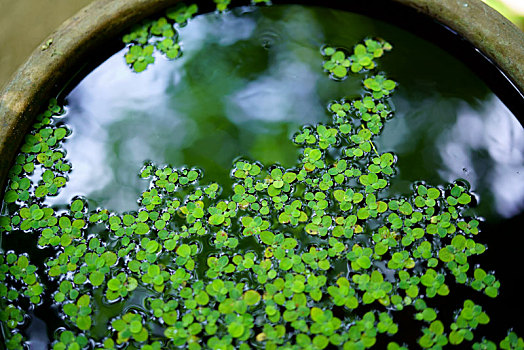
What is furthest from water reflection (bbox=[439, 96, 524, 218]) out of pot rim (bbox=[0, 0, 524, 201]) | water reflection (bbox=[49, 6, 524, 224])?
pot rim (bbox=[0, 0, 524, 201])

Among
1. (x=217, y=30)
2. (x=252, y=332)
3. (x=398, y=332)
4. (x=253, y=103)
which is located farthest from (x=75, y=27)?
(x=398, y=332)

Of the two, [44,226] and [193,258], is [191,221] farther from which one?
[44,226]

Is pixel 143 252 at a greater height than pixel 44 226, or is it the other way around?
pixel 143 252

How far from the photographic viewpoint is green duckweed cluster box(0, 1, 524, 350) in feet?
4.78

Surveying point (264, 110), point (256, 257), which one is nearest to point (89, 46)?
point (264, 110)

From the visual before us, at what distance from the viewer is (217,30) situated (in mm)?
2027

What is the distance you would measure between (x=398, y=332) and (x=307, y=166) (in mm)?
638

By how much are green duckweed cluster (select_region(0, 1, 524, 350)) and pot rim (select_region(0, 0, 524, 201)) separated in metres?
0.15

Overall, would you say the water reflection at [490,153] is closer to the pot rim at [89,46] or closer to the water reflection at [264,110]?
the water reflection at [264,110]

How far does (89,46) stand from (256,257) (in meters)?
1.04

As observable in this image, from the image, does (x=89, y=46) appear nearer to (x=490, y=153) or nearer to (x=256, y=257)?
(x=256, y=257)

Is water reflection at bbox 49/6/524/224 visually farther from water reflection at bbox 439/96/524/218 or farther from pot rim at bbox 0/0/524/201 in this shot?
pot rim at bbox 0/0/524/201

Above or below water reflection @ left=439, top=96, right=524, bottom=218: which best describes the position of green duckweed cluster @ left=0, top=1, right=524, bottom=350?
below

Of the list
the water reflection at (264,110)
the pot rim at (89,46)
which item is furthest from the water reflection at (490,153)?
the pot rim at (89,46)
